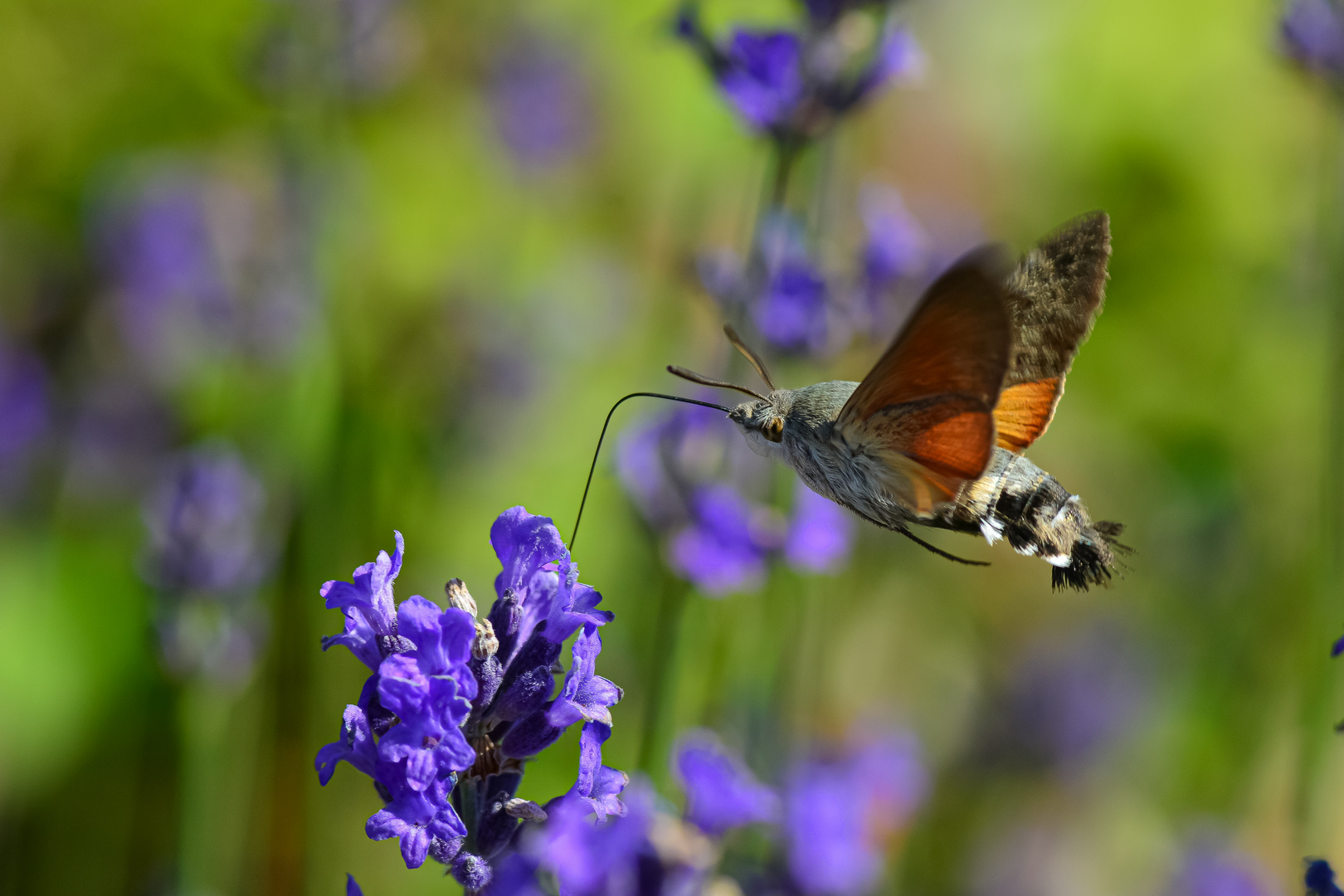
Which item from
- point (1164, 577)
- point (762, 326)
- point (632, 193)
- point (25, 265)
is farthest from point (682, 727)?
point (25, 265)

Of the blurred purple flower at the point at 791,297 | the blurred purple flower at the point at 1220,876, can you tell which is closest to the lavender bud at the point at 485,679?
the blurred purple flower at the point at 791,297

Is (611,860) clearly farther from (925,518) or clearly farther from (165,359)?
(165,359)

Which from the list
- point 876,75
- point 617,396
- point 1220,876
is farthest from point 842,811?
point 617,396

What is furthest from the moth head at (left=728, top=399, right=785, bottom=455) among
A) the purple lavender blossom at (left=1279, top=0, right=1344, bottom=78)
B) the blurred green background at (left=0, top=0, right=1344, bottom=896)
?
the purple lavender blossom at (left=1279, top=0, right=1344, bottom=78)

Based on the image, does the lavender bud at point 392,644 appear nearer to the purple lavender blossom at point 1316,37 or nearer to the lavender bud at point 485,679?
the lavender bud at point 485,679

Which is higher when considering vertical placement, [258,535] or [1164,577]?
[1164,577]

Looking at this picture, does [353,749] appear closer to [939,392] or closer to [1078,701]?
[939,392]
